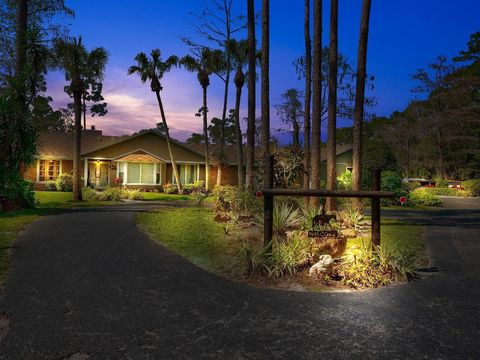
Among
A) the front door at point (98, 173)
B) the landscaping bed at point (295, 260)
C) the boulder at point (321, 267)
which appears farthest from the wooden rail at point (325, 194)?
the front door at point (98, 173)

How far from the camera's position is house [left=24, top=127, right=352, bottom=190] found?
32.4 m

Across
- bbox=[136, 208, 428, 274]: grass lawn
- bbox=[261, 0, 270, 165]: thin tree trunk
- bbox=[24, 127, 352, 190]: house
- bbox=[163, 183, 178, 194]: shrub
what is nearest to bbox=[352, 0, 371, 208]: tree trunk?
bbox=[136, 208, 428, 274]: grass lawn

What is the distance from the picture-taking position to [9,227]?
11.8 metres

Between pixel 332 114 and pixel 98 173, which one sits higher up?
pixel 332 114

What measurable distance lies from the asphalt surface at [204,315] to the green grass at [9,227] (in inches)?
9.9

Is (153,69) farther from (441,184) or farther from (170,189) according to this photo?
(441,184)

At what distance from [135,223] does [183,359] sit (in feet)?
32.7

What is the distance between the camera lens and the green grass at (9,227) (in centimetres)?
755

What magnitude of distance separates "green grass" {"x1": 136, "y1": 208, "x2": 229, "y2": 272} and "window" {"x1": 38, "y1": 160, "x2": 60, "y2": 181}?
65.9 ft

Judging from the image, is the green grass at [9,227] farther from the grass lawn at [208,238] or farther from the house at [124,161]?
the house at [124,161]

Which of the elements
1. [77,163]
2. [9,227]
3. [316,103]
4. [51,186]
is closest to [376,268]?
[316,103]

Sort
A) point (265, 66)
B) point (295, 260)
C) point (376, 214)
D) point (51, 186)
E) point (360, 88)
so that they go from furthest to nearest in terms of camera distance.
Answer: point (51, 186)
point (265, 66)
point (360, 88)
point (376, 214)
point (295, 260)

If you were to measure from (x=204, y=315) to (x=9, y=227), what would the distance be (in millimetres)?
9196

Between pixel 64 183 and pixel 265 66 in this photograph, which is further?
pixel 64 183
